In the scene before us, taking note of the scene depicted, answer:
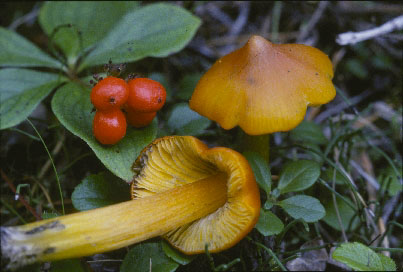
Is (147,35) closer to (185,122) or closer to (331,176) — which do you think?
(185,122)

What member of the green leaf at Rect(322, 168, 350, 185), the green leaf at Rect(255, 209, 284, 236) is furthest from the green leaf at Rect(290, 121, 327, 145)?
the green leaf at Rect(255, 209, 284, 236)

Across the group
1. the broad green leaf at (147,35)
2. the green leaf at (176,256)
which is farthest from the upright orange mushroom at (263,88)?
the green leaf at (176,256)

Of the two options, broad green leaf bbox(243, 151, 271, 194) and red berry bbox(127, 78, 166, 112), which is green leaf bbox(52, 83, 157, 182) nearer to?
red berry bbox(127, 78, 166, 112)

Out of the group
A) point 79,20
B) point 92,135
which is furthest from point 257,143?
point 79,20

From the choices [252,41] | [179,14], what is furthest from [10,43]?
[252,41]

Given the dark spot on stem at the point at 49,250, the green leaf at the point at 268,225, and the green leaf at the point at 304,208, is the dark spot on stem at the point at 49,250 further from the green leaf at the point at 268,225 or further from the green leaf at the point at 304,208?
the green leaf at the point at 304,208

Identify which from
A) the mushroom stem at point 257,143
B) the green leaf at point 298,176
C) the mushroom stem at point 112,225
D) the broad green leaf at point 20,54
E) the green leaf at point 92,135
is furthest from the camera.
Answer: the broad green leaf at point 20,54
